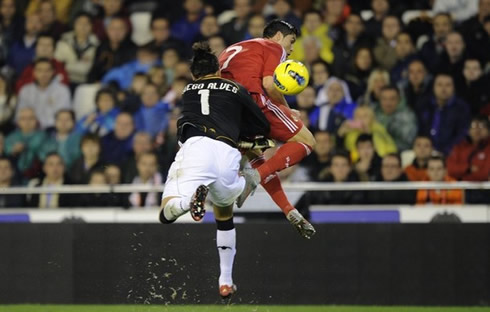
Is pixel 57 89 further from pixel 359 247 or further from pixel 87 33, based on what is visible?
pixel 359 247

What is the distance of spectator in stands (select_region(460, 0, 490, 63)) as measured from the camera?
15.4 meters

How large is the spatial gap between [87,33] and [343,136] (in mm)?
4332

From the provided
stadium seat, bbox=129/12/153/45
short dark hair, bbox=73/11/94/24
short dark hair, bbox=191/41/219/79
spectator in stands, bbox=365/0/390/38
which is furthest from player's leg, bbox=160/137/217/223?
short dark hair, bbox=73/11/94/24

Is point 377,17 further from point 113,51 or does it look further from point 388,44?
point 113,51

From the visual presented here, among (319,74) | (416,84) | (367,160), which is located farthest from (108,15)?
(367,160)

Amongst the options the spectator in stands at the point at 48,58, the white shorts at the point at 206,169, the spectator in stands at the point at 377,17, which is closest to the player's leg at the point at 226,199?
the white shorts at the point at 206,169

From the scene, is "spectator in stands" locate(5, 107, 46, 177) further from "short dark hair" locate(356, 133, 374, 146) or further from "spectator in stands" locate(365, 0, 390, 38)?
"spectator in stands" locate(365, 0, 390, 38)

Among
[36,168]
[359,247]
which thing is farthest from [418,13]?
[36,168]

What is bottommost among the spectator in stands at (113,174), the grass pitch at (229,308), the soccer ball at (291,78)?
the grass pitch at (229,308)

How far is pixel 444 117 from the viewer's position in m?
14.9

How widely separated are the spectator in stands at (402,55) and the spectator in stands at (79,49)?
4305 mm

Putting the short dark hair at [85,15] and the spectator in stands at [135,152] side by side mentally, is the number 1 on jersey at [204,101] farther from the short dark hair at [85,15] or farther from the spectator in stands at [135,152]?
the short dark hair at [85,15]

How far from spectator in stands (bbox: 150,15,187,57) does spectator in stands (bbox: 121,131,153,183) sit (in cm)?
163

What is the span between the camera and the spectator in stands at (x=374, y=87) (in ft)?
50.3
